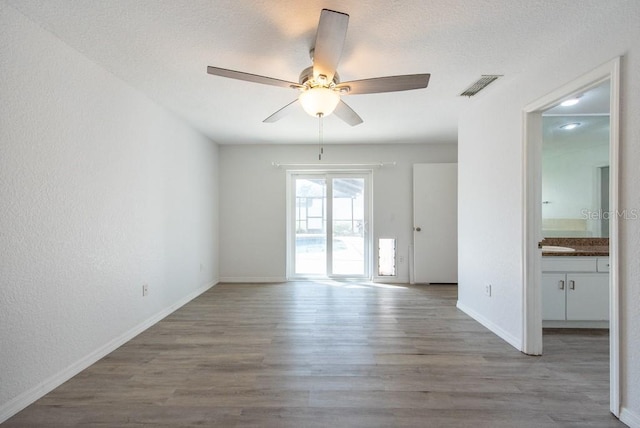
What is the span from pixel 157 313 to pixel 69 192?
5.09 ft

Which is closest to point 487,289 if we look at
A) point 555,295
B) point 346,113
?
point 555,295

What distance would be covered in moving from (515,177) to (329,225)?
110 inches

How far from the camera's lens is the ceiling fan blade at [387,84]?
5.51 ft

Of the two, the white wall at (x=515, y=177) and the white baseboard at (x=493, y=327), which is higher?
the white wall at (x=515, y=177)

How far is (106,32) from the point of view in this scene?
5.74 ft

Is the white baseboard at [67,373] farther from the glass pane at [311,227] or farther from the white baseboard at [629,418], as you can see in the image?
the white baseboard at [629,418]

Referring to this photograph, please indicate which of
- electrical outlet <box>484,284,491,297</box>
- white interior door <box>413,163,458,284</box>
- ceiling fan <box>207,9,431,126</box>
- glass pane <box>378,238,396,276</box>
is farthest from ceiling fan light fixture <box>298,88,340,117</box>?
glass pane <box>378,238,396,276</box>

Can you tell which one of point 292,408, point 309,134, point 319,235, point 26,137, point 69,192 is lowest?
point 292,408

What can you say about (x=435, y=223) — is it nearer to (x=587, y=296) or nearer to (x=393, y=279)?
(x=393, y=279)

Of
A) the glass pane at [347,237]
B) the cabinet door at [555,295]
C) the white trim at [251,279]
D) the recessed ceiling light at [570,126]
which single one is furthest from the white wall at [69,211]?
the recessed ceiling light at [570,126]

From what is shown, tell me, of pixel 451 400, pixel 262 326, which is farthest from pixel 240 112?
pixel 451 400

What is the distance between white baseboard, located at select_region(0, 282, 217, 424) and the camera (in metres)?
1.54

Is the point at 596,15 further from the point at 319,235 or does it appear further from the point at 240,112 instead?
the point at 319,235

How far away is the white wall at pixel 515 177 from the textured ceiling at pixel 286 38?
0.12 meters
